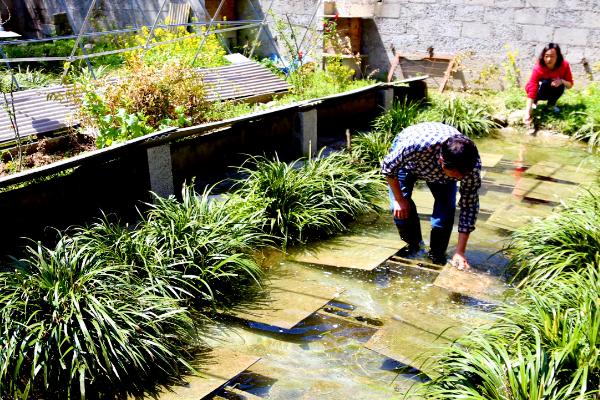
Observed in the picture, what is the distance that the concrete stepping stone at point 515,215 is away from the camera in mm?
6781

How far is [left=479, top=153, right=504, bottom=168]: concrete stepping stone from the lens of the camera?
29.1 feet

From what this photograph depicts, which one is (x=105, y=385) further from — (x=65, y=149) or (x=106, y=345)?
(x=65, y=149)

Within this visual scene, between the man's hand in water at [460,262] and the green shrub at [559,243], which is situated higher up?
the green shrub at [559,243]

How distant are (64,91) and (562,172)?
660 centimetres

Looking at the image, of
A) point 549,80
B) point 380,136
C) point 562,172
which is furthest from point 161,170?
point 549,80

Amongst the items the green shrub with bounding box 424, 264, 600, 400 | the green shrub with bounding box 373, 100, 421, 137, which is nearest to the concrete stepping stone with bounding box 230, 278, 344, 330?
the green shrub with bounding box 424, 264, 600, 400

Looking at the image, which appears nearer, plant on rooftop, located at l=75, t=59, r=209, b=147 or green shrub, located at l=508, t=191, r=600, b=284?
green shrub, located at l=508, t=191, r=600, b=284

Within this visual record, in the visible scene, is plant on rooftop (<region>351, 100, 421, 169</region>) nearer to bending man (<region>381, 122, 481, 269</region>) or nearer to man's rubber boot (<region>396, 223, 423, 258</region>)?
man's rubber boot (<region>396, 223, 423, 258</region>)

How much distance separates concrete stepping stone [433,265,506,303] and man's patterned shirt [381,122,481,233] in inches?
19.2

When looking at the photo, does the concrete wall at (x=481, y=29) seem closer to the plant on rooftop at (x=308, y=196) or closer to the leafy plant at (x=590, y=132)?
the leafy plant at (x=590, y=132)

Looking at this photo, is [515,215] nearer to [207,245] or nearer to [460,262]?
[460,262]

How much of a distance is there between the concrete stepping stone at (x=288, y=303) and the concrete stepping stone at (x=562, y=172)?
4.33m

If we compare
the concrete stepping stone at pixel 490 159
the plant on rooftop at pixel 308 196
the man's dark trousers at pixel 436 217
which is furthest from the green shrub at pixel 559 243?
the concrete stepping stone at pixel 490 159

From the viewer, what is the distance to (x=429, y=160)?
16.8 ft
